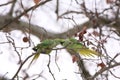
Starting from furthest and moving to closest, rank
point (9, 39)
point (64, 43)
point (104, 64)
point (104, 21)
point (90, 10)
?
1. point (104, 21)
2. point (90, 10)
3. point (104, 64)
4. point (9, 39)
5. point (64, 43)

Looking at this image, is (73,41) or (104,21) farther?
(104,21)

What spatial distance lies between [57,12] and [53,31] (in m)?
0.34

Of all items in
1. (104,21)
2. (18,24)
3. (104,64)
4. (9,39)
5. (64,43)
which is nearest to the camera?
(64,43)

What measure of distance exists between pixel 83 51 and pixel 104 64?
605 mm

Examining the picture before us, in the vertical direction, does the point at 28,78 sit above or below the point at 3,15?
below

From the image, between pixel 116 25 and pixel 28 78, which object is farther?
pixel 116 25

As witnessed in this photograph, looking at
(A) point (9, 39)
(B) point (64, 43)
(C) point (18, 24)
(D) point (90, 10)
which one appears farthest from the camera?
(C) point (18, 24)

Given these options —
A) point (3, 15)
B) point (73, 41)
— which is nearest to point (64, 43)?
point (73, 41)

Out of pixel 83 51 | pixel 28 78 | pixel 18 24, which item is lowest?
pixel 28 78

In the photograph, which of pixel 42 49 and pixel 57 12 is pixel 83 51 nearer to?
pixel 42 49

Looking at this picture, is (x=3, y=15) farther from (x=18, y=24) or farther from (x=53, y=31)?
(x=53, y=31)

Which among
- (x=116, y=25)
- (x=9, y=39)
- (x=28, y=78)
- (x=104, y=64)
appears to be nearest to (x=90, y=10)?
(x=116, y=25)

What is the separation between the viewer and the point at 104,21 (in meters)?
4.58

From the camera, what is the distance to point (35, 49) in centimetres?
178
